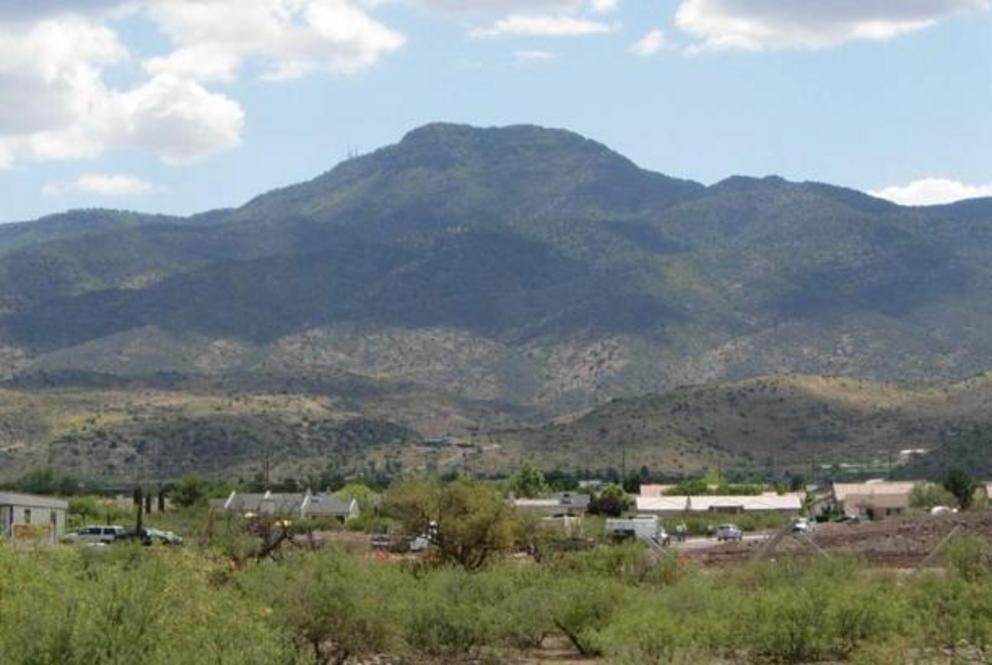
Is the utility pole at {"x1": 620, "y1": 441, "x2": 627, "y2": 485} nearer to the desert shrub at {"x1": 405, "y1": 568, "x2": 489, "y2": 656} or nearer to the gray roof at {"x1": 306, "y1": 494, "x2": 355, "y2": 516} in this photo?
the gray roof at {"x1": 306, "y1": 494, "x2": 355, "y2": 516}

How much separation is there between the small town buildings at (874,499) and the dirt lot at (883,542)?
26978mm

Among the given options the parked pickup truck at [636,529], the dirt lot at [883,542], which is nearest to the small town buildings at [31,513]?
the parked pickup truck at [636,529]

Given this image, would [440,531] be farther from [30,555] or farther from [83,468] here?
[83,468]

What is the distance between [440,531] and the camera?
62000 mm

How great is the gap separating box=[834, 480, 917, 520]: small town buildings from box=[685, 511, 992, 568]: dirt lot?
88.5ft

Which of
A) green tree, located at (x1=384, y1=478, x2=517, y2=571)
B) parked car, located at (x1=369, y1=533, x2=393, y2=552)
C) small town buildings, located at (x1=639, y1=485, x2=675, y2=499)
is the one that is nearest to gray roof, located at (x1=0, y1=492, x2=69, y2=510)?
parked car, located at (x1=369, y1=533, x2=393, y2=552)

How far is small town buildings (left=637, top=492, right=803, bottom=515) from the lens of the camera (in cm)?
11733

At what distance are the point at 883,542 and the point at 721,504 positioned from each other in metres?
52.3

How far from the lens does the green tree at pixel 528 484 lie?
129 metres

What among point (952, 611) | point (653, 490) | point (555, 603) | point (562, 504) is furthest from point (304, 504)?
point (952, 611)

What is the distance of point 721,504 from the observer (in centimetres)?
12288

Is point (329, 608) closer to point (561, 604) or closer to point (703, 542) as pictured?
point (561, 604)

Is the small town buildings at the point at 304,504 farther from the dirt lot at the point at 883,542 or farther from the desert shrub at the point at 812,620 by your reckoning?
the desert shrub at the point at 812,620

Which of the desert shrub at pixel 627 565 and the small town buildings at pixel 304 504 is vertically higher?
the desert shrub at pixel 627 565
